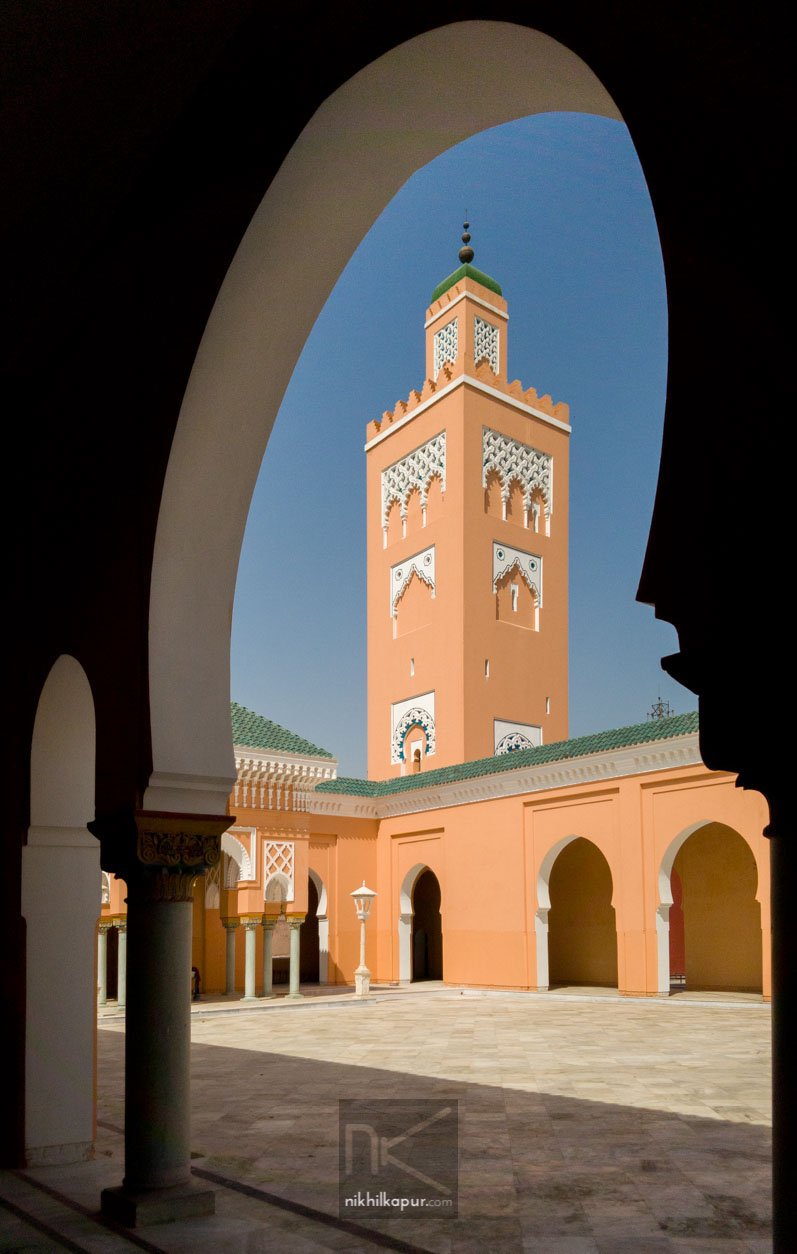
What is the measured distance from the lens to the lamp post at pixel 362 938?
57.0 feet

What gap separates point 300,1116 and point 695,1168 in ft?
9.18

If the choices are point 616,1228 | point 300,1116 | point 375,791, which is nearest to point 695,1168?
point 616,1228

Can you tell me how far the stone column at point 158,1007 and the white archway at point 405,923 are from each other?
1627 cm

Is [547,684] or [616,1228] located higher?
[547,684]

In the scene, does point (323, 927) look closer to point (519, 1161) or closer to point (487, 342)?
point (487, 342)

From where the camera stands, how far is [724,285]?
2.18 metres

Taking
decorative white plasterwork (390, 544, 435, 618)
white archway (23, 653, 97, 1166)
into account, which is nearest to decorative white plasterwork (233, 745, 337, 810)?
decorative white plasterwork (390, 544, 435, 618)

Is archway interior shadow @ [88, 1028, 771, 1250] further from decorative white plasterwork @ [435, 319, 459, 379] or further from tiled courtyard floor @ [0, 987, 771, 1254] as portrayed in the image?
decorative white plasterwork @ [435, 319, 459, 379]

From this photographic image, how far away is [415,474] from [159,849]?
845 inches

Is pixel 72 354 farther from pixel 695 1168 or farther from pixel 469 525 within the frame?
pixel 469 525

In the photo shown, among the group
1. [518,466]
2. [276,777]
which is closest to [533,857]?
[276,777]

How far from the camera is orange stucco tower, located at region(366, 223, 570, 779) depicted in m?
23.5

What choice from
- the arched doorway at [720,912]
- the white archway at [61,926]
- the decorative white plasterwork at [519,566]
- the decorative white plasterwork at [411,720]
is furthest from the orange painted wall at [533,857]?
the white archway at [61,926]

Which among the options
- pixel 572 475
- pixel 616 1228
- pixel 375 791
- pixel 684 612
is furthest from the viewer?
pixel 572 475
